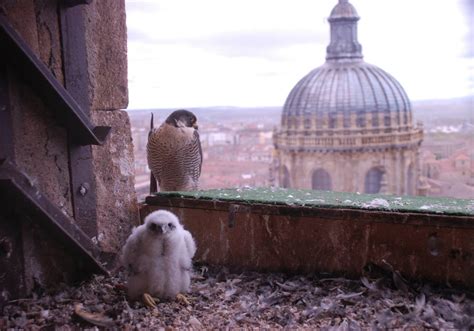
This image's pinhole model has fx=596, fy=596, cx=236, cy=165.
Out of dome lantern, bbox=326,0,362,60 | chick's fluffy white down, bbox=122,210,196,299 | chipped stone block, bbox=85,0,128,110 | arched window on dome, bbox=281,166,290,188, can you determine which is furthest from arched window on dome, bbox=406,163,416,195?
chick's fluffy white down, bbox=122,210,196,299

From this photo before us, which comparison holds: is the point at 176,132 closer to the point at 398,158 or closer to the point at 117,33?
the point at 117,33

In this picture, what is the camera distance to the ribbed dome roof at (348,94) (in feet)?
45.4

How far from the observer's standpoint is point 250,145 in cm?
923

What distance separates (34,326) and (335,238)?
3.77 ft

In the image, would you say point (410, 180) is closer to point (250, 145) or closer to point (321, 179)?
point (321, 179)

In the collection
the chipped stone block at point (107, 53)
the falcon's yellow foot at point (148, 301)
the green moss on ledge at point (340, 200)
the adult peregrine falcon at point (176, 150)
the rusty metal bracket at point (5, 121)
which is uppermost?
the chipped stone block at point (107, 53)

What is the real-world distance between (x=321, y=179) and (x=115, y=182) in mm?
11142

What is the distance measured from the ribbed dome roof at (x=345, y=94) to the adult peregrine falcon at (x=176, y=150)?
33.6ft

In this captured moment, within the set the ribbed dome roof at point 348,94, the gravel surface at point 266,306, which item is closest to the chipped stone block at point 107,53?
the gravel surface at point 266,306

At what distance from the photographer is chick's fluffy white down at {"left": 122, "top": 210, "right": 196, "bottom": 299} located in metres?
2.01

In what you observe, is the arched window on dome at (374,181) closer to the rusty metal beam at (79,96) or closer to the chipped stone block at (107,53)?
the chipped stone block at (107,53)

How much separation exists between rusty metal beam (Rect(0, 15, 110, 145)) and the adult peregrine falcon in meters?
1.23

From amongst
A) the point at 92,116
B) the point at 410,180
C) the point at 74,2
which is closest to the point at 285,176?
the point at 410,180

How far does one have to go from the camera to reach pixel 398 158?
535 inches
